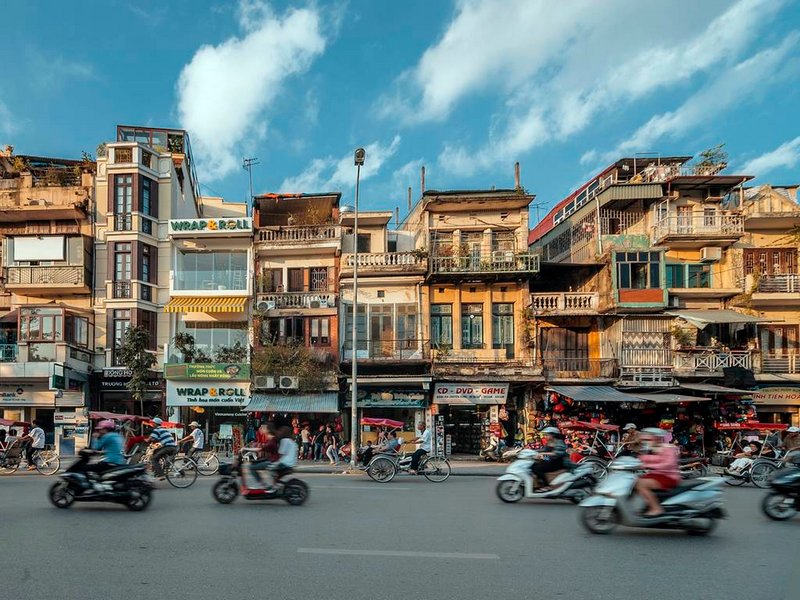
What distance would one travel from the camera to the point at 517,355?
90.6 ft

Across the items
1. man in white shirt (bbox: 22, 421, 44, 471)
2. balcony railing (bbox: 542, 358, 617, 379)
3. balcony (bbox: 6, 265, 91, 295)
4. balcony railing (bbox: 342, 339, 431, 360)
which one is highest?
balcony (bbox: 6, 265, 91, 295)

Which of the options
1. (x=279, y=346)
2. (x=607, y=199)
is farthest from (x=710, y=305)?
(x=279, y=346)

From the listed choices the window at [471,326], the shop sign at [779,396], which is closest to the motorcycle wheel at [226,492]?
the window at [471,326]

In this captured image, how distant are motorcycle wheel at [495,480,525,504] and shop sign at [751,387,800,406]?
2018 cm

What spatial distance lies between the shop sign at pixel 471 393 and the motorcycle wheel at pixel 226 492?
15.9 meters

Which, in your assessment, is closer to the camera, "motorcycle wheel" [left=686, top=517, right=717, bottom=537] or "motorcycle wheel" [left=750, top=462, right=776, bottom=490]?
"motorcycle wheel" [left=686, top=517, right=717, bottom=537]

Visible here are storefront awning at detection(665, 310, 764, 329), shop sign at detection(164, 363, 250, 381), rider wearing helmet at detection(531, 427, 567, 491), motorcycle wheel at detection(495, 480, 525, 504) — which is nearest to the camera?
rider wearing helmet at detection(531, 427, 567, 491)

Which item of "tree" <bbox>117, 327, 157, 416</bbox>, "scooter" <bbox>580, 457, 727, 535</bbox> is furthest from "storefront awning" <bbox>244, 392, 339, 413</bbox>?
"scooter" <bbox>580, 457, 727, 535</bbox>

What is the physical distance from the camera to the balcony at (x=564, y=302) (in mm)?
27641

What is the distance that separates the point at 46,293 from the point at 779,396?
3356 centimetres

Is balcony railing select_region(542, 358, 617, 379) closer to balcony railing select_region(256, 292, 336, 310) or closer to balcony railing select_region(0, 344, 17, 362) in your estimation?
balcony railing select_region(256, 292, 336, 310)

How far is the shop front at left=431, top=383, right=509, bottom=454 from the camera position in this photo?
2677cm

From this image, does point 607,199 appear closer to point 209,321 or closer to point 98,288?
point 209,321

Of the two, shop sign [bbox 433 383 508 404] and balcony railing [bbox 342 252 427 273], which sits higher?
balcony railing [bbox 342 252 427 273]
